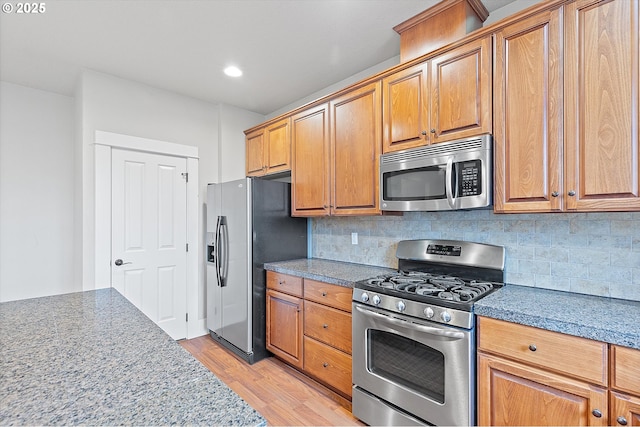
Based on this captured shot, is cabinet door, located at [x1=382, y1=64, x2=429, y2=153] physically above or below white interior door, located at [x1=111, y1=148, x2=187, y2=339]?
above

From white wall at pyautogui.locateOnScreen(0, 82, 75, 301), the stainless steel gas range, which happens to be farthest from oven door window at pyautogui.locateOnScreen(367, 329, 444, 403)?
white wall at pyautogui.locateOnScreen(0, 82, 75, 301)

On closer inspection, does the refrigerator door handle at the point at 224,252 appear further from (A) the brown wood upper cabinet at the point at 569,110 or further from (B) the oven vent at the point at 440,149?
(A) the brown wood upper cabinet at the point at 569,110

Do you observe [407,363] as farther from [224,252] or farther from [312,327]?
[224,252]

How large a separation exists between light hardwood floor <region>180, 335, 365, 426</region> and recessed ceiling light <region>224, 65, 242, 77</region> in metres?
2.61

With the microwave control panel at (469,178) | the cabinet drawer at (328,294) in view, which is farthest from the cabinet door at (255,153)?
the microwave control panel at (469,178)

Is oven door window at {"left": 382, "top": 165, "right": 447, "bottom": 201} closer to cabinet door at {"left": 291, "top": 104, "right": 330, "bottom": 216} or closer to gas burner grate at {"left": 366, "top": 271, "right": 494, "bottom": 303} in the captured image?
gas burner grate at {"left": 366, "top": 271, "right": 494, "bottom": 303}

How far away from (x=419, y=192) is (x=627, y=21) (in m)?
1.18

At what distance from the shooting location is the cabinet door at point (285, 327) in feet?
8.55

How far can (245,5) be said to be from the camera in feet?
6.49

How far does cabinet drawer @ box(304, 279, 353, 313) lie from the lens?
2201mm

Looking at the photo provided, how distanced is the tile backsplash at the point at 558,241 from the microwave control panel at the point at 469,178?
1.39 feet

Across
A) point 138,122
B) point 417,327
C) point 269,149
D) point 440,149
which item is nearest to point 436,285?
point 417,327

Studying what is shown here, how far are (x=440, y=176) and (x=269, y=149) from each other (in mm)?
1980

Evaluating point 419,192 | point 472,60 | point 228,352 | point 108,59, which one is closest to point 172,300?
point 228,352
